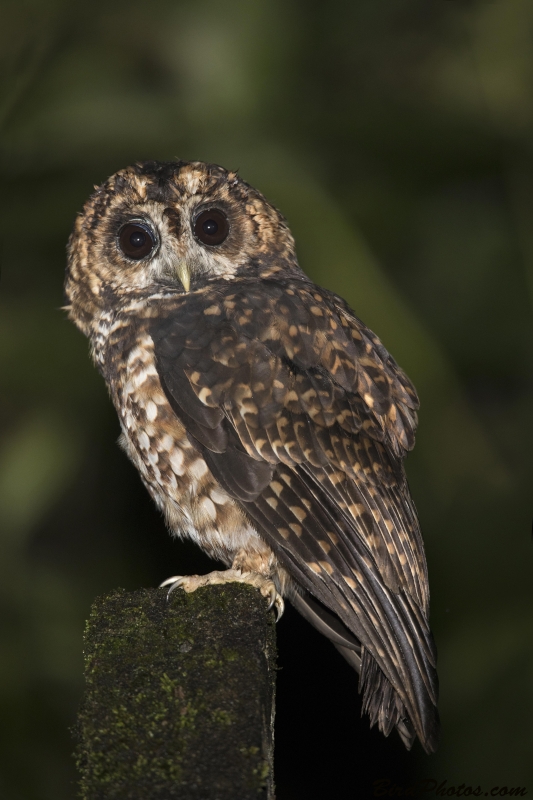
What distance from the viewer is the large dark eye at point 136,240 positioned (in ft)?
7.68

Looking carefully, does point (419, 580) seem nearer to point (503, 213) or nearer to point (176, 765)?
point (176, 765)

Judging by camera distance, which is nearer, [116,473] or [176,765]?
[176,765]

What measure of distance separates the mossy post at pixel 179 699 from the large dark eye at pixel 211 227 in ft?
3.51

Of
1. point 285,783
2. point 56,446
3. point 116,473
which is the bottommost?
point 285,783

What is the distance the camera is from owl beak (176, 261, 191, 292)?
2.23 meters

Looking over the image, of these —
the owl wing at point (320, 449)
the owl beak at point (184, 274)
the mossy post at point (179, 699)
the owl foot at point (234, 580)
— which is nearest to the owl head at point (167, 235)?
the owl beak at point (184, 274)

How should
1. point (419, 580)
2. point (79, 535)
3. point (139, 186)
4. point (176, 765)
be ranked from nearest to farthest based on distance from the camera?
point (176, 765), point (419, 580), point (139, 186), point (79, 535)

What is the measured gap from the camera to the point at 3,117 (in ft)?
12.3

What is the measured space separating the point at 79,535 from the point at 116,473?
33 centimetres

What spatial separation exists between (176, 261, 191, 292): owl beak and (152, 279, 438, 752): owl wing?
42 millimetres

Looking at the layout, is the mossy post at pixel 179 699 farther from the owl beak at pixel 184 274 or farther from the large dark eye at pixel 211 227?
the large dark eye at pixel 211 227

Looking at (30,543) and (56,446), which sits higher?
(56,446)

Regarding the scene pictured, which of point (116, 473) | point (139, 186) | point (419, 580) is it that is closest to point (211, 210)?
point (139, 186)

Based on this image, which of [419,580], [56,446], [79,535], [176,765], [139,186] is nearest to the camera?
[176,765]
